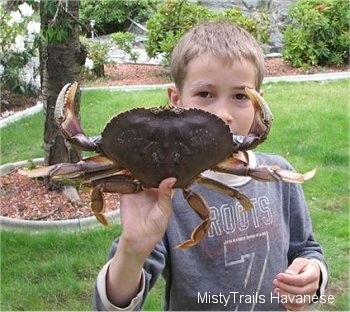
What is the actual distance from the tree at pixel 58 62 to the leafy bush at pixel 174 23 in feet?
17.6

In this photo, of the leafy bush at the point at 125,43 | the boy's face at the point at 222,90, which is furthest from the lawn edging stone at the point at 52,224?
the leafy bush at the point at 125,43

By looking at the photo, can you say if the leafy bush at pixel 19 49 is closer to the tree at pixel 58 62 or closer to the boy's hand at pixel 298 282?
the tree at pixel 58 62

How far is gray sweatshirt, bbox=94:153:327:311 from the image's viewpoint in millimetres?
1963

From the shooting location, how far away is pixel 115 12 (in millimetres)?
12828

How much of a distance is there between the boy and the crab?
0.12m

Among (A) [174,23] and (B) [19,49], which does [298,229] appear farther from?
(A) [174,23]

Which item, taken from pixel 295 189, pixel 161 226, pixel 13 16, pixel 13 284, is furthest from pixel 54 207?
pixel 161 226

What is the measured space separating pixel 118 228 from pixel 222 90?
106 inches

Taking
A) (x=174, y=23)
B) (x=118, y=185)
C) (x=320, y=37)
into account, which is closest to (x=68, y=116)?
(x=118, y=185)

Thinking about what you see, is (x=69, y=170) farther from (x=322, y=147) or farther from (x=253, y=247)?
(x=322, y=147)

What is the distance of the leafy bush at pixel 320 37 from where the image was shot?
10.6 meters

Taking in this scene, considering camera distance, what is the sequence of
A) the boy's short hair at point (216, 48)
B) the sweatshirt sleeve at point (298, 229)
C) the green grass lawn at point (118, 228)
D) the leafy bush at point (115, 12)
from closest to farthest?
the boy's short hair at point (216, 48) → the sweatshirt sleeve at point (298, 229) → the green grass lawn at point (118, 228) → the leafy bush at point (115, 12)

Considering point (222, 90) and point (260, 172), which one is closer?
point (260, 172)

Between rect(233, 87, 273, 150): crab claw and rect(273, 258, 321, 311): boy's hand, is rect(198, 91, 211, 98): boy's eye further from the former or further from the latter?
rect(273, 258, 321, 311): boy's hand
